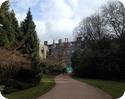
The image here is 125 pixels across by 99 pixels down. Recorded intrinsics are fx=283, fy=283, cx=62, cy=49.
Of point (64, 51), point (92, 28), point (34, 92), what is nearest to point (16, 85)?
point (34, 92)

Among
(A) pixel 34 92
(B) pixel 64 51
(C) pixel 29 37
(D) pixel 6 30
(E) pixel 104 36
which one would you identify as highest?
(D) pixel 6 30

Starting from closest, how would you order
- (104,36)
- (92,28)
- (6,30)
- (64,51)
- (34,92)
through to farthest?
(92,28), (64,51), (34,92), (104,36), (6,30)

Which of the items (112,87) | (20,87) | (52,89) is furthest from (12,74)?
(112,87)

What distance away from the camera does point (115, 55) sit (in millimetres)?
12102

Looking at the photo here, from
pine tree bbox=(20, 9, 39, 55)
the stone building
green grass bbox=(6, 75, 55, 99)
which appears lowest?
green grass bbox=(6, 75, 55, 99)

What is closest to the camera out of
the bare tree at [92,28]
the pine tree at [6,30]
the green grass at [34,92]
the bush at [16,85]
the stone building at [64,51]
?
the bare tree at [92,28]

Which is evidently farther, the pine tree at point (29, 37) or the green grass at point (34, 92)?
the green grass at point (34, 92)

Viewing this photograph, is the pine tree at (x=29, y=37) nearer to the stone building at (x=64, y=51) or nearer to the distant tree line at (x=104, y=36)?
the stone building at (x=64, y=51)

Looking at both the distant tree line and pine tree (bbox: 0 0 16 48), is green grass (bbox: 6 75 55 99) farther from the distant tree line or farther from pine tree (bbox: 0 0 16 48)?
pine tree (bbox: 0 0 16 48)

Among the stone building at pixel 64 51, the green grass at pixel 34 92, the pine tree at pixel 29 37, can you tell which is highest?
the pine tree at pixel 29 37

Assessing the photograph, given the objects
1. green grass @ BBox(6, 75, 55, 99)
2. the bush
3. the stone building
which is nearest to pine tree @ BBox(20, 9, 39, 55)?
the stone building

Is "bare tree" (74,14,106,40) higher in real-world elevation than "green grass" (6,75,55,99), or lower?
higher

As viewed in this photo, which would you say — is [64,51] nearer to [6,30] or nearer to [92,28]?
[92,28]

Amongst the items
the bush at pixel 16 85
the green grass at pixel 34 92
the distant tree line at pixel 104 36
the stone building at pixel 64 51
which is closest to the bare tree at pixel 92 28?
the distant tree line at pixel 104 36
